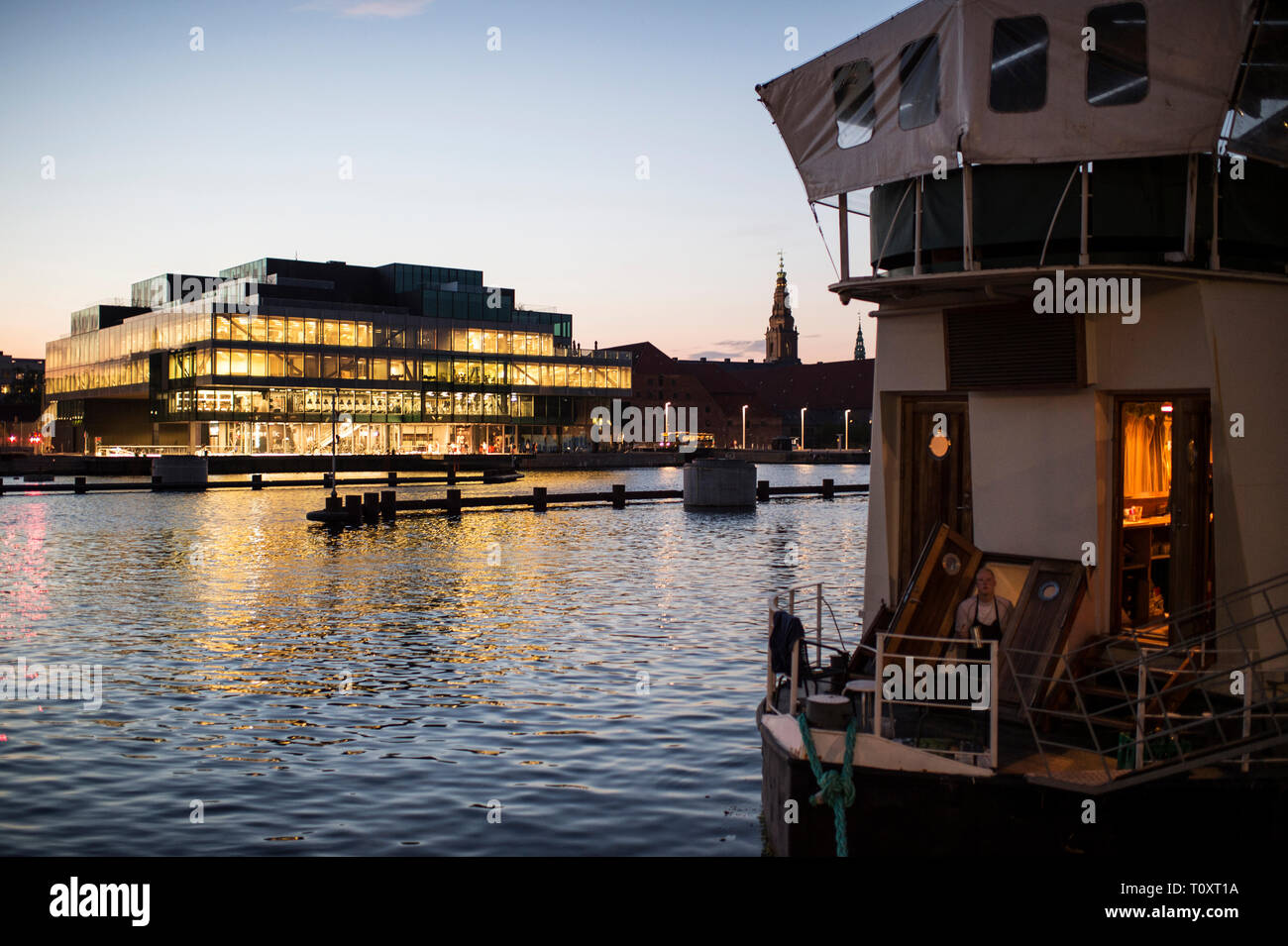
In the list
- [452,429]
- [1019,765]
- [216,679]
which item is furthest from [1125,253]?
[452,429]

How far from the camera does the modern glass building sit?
12762 cm

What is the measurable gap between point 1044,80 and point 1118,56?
80 centimetres

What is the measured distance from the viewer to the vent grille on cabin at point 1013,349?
13711 millimetres

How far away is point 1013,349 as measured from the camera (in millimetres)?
14297

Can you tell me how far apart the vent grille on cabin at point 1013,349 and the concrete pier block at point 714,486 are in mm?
52643

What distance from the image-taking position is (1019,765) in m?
10.8

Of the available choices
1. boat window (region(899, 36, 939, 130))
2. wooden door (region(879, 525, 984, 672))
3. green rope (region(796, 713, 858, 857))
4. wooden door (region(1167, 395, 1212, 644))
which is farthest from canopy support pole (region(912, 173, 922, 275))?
green rope (region(796, 713, 858, 857))

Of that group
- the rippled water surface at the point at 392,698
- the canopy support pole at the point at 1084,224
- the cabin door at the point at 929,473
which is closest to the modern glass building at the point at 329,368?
the rippled water surface at the point at 392,698

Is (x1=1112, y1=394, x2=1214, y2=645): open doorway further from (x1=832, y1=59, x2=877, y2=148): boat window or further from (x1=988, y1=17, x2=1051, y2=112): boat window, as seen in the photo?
(x1=832, y1=59, x2=877, y2=148): boat window

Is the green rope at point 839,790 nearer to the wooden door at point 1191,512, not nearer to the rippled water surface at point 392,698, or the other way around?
the rippled water surface at point 392,698

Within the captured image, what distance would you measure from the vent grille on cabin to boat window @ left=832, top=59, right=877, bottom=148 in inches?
104
